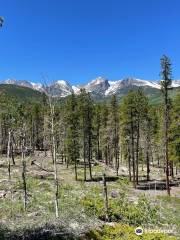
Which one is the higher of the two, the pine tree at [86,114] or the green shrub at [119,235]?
the pine tree at [86,114]

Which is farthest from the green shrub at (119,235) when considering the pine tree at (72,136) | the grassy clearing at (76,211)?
the pine tree at (72,136)

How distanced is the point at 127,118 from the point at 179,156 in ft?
33.0

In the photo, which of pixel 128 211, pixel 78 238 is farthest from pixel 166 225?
pixel 78 238

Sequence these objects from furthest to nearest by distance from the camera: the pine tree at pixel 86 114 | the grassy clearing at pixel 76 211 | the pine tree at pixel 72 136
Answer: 1. the pine tree at pixel 72 136
2. the pine tree at pixel 86 114
3. the grassy clearing at pixel 76 211

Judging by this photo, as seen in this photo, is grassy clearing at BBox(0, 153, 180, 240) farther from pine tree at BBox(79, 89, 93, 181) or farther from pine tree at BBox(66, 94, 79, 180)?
pine tree at BBox(79, 89, 93, 181)

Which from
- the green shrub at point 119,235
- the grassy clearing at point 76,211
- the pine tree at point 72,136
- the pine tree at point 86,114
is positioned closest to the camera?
the green shrub at point 119,235

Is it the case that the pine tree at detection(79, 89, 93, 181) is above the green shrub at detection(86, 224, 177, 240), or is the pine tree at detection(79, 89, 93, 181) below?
above

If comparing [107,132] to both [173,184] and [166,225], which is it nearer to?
[173,184]

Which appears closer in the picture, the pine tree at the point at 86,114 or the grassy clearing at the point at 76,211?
the grassy clearing at the point at 76,211

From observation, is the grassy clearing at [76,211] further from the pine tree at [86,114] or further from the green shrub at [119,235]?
the pine tree at [86,114]

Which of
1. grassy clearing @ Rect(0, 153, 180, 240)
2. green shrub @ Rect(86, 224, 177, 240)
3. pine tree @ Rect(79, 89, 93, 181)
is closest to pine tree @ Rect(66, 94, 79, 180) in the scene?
pine tree @ Rect(79, 89, 93, 181)

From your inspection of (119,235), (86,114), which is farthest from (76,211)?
(86,114)

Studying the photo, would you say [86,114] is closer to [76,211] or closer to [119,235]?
[76,211]

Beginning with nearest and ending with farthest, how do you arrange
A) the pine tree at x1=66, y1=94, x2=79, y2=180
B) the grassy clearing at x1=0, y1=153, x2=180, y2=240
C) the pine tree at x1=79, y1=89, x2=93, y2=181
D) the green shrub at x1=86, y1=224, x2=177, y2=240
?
1. the green shrub at x1=86, y1=224, x2=177, y2=240
2. the grassy clearing at x1=0, y1=153, x2=180, y2=240
3. the pine tree at x1=79, y1=89, x2=93, y2=181
4. the pine tree at x1=66, y1=94, x2=79, y2=180
